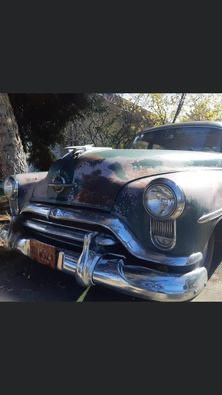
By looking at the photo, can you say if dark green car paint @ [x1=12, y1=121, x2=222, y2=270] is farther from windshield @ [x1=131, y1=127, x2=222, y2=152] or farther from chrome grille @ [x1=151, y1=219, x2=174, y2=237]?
windshield @ [x1=131, y1=127, x2=222, y2=152]

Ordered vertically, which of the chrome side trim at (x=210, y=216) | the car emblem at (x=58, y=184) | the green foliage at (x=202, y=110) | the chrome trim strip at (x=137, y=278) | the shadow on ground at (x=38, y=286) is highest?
the green foliage at (x=202, y=110)

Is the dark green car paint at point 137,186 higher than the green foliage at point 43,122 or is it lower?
lower

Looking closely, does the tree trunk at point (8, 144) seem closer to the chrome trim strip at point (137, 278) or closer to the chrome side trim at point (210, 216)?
the chrome trim strip at point (137, 278)

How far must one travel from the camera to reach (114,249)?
2.09m

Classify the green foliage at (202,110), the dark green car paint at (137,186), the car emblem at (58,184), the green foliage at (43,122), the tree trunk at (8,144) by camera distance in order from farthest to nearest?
the green foliage at (43,122)
the green foliage at (202,110)
the tree trunk at (8,144)
the car emblem at (58,184)
the dark green car paint at (137,186)

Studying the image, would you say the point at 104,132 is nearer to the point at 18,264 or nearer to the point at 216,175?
the point at 18,264

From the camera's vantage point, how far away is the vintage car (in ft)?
6.19

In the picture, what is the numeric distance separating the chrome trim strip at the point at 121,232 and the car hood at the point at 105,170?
0.08 m

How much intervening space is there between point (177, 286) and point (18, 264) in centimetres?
183

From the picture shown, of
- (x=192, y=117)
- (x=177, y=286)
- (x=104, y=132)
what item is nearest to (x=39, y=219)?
(x=177, y=286)

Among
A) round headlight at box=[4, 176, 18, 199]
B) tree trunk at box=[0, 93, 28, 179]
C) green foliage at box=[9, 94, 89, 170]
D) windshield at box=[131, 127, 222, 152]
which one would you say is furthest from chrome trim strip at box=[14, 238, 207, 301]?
green foliage at box=[9, 94, 89, 170]

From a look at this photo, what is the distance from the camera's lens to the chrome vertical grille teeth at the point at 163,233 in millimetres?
1896

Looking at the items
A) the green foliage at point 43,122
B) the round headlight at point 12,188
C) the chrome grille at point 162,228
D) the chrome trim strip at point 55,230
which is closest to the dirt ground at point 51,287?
the round headlight at point 12,188

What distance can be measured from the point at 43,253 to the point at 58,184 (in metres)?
0.51
